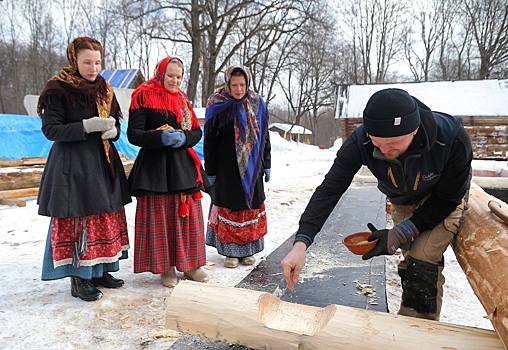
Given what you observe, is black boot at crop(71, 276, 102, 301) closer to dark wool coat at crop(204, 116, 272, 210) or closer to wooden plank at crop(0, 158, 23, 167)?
dark wool coat at crop(204, 116, 272, 210)

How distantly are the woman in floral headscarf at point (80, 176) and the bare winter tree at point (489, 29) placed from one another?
2548 centimetres

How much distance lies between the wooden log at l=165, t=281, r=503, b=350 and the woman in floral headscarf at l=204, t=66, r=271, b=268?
1475mm

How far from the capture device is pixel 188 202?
2783mm

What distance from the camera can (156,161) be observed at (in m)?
2.65

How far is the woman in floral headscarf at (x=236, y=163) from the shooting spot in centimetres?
306

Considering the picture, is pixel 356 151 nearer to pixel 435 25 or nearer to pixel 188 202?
pixel 188 202

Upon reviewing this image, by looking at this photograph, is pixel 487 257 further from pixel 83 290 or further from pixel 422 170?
pixel 83 290

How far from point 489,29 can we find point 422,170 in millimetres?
27240

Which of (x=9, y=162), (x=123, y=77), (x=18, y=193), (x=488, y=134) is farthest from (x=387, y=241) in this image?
(x=123, y=77)

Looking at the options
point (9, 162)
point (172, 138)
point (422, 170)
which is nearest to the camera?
point (422, 170)

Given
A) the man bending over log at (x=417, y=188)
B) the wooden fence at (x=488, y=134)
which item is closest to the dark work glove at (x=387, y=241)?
the man bending over log at (x=417, y=188)

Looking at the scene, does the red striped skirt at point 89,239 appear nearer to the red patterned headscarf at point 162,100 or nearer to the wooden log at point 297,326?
the red patterned headscarf at point 162,100

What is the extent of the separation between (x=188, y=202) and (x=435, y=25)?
3146cm

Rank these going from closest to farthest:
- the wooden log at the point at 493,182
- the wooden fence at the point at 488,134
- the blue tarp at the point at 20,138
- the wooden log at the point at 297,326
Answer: the wooden log at the point at 297,326, the wooden log at the point at 493,182, the blue tarp at the point at 20,138, the wooden fence at the point at 488,134
